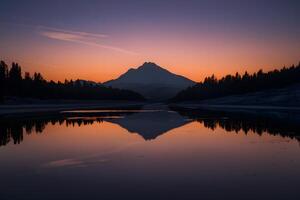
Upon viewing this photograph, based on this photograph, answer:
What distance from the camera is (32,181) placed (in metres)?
12.4

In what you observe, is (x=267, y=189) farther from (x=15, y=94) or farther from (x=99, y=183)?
(x=15, y=94)

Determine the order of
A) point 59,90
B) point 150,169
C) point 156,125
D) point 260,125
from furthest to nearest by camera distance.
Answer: point 59,90
point 156,125
point 260,125
point 150,169

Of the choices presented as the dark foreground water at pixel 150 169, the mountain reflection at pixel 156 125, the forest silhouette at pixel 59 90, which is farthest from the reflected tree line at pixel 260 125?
the forest silhouette at pixel 59 90

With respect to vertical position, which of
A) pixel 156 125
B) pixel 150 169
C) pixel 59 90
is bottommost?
pixel 150 169

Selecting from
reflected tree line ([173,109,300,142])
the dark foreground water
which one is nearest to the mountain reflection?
reflected tree line ([173,109,300,142])

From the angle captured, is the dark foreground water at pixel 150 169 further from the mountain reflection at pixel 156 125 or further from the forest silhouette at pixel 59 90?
the forest silhouette at pixel 59 90

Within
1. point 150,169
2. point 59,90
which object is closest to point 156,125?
point 150,169

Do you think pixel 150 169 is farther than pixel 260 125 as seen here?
No

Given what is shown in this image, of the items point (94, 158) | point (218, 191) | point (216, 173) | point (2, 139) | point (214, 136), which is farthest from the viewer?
point (214, 136)

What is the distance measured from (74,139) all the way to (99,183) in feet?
46.4

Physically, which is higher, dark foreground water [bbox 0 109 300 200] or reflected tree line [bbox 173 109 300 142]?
reflected tree line [bbox 173 109 300 142]

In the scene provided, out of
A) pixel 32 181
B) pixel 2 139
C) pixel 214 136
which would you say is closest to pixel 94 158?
pixel 32 181

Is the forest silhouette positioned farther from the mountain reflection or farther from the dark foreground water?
the dark foreground water

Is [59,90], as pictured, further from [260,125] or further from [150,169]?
[150,169]
